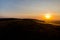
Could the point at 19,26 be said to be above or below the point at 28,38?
above

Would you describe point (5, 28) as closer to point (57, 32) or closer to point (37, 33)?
point (37, 33)

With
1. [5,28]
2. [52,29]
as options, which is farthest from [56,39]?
[5,28]

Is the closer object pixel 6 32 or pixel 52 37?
pixel 52 37

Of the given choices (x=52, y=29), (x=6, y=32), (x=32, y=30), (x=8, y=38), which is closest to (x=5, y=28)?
(x=6, y=32)

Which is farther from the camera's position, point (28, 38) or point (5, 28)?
point (5, 28)

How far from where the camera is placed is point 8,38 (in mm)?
7094

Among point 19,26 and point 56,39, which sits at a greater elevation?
point 19,26

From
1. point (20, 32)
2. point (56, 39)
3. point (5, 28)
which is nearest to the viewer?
point (56, 39)

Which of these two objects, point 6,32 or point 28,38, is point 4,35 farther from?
point 28,38

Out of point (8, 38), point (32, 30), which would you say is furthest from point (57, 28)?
point (8, 38)

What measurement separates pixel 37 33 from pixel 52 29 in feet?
3.52

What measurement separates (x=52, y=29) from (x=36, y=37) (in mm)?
1332

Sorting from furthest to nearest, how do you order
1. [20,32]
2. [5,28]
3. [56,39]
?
[5,28] < [20,32] < [56,39]

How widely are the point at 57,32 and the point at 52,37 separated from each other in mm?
535
